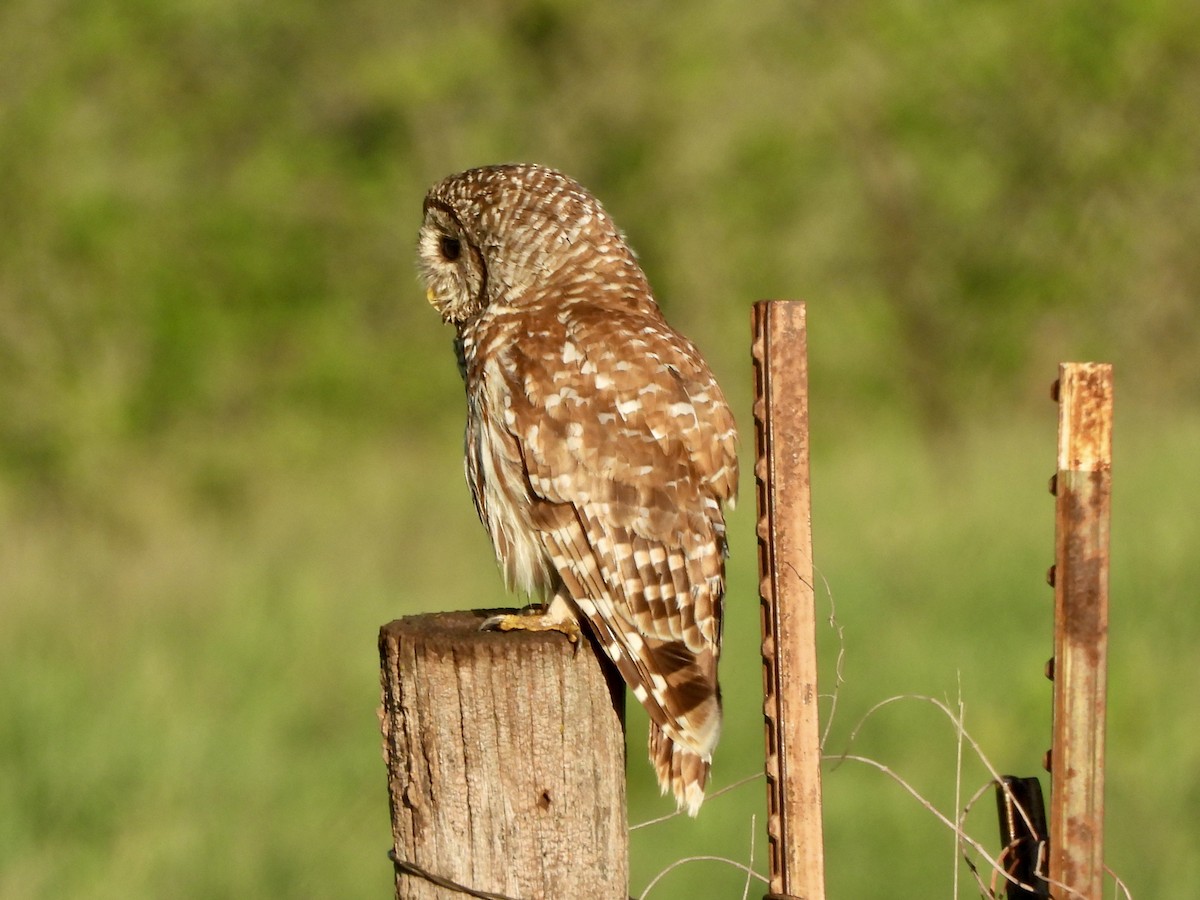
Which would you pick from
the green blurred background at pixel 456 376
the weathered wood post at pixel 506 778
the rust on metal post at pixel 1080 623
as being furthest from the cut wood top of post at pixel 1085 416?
the green blurred background at pixel 456 376

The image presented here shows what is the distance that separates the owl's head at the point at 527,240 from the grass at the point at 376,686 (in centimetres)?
119

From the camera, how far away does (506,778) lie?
2.15 metres

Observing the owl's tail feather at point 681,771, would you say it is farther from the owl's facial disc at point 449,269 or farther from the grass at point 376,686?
the owl's facial disc at point 449,269

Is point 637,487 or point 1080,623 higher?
point 637,487

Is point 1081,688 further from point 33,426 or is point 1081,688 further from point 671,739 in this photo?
point 33,426

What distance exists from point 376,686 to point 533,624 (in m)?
3.79

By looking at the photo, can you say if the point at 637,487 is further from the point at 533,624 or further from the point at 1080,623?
the point at 1080,623

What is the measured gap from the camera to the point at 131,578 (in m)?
7.91

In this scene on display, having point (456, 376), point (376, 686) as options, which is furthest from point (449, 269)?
point (456, 376)

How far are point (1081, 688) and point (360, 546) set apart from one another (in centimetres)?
732

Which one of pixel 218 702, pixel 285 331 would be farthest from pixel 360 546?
pixel 285 331

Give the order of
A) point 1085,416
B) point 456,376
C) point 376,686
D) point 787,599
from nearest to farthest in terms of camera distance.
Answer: point 1085,416 < point 787,599 < point 376,686 < point 456,376

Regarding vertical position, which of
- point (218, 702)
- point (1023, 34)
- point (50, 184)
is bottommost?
point (218, 702)

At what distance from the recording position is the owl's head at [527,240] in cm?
314
